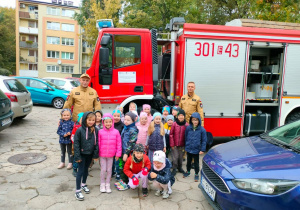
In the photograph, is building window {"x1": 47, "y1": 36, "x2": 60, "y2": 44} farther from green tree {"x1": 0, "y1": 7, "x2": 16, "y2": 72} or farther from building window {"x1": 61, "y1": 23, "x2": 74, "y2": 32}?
green tree {"x1": 0, "y1": 7, "x2": 16, "y2": 72}

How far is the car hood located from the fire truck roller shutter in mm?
2789

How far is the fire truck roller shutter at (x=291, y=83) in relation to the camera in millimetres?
5539

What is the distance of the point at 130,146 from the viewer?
3717 mm

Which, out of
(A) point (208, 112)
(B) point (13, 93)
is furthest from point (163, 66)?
(B) point (13, 93)

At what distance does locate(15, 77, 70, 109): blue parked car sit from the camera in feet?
37.9

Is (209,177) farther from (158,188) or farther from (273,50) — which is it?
(273,50)

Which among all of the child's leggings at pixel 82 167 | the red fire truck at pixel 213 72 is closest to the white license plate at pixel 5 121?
the red fire truck at pixel 213 72

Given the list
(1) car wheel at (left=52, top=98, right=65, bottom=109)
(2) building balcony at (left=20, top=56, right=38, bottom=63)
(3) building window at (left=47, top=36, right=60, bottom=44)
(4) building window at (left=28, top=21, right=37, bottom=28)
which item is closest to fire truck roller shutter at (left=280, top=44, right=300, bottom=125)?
(1) car wheel at (left=52, top=98, right=65, bottom=109)

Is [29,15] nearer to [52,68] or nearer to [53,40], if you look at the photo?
[53,40]

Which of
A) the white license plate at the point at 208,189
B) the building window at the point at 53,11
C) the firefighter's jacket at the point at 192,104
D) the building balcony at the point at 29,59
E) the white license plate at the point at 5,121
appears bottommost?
the white license plate at the point at 208,189

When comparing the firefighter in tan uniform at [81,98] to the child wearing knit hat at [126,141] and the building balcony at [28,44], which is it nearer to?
the child wearing knit hat at [126,141]

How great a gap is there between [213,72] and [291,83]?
199 cm

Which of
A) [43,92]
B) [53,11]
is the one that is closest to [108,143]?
[43,92]

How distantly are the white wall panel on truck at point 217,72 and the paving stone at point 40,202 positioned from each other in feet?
11.4
